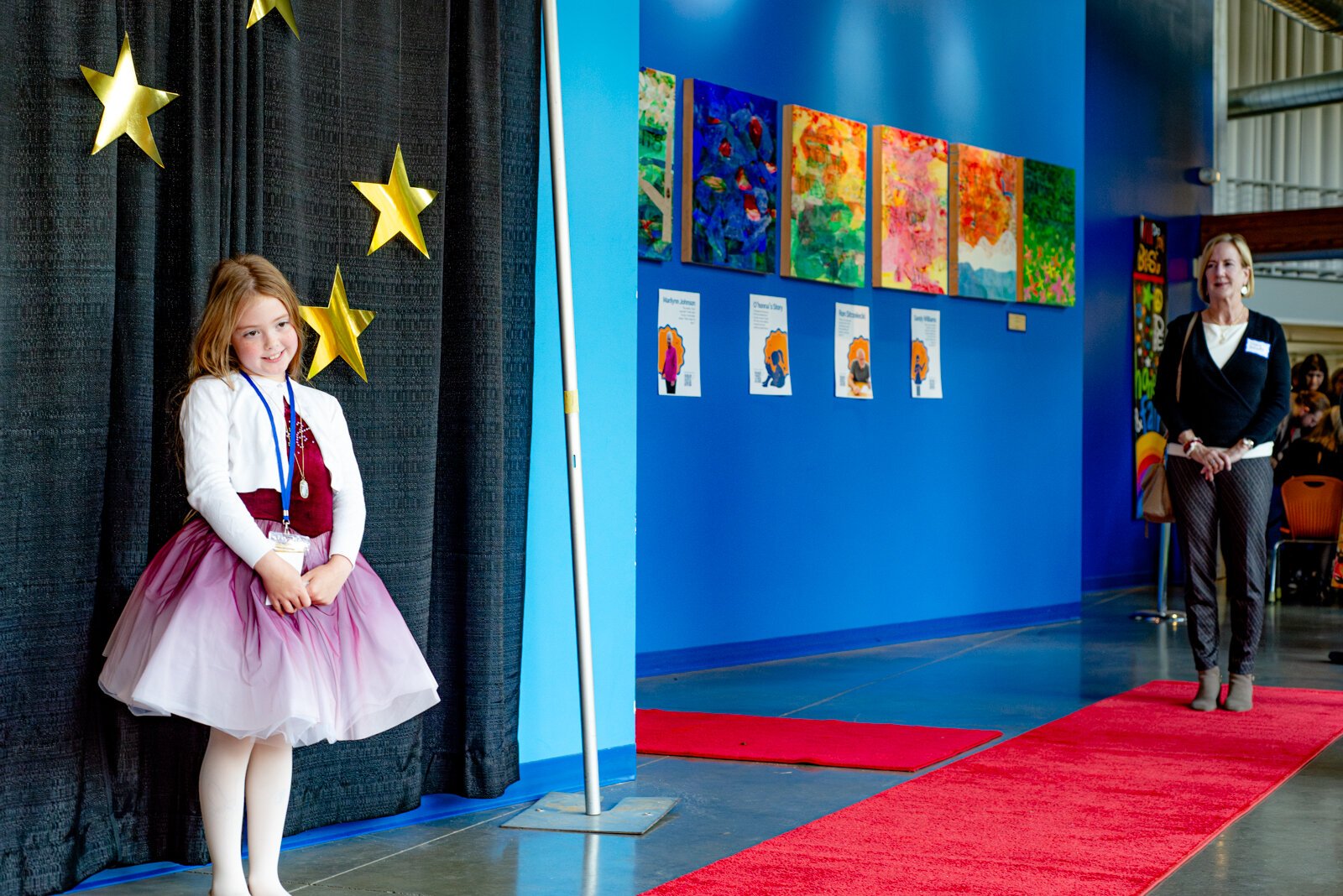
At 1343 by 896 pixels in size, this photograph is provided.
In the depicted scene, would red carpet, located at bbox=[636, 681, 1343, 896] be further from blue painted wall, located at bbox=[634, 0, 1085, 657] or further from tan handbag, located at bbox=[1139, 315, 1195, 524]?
tan handbag, located at bbox=[1139, 315, 1195, 524]

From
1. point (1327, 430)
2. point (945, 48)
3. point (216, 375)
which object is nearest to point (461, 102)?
point (216, 375)

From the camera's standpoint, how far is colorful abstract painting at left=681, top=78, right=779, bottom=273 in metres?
6.48

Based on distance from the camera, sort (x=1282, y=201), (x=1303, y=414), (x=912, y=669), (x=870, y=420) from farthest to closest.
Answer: (x=1282, y=201), (x=1303, y=414), (x=870, y=420), (x=912, y=669)

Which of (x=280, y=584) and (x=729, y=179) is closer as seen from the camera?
(x=280, y=584)

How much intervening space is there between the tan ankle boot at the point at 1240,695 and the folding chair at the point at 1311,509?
4.66 meters

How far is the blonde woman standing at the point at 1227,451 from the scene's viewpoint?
16.7 feet

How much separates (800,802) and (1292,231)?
907 centimetres

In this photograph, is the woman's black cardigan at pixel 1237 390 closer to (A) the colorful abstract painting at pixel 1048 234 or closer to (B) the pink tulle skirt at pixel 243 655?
(A) the colorful abstract painting at pixel 1048 234

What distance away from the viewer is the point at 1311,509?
961cm

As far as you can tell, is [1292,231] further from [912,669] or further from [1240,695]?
[1240,695]

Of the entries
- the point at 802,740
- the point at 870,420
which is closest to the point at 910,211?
the point at 870,420

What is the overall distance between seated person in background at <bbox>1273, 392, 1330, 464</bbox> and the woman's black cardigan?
5177mm

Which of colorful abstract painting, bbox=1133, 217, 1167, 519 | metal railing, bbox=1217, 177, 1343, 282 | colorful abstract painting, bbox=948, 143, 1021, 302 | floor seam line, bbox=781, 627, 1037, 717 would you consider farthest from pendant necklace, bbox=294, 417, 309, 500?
metal railing, bbox=1217, 177, 1343, 282

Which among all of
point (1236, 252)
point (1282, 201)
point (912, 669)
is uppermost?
point (1282, 201)
